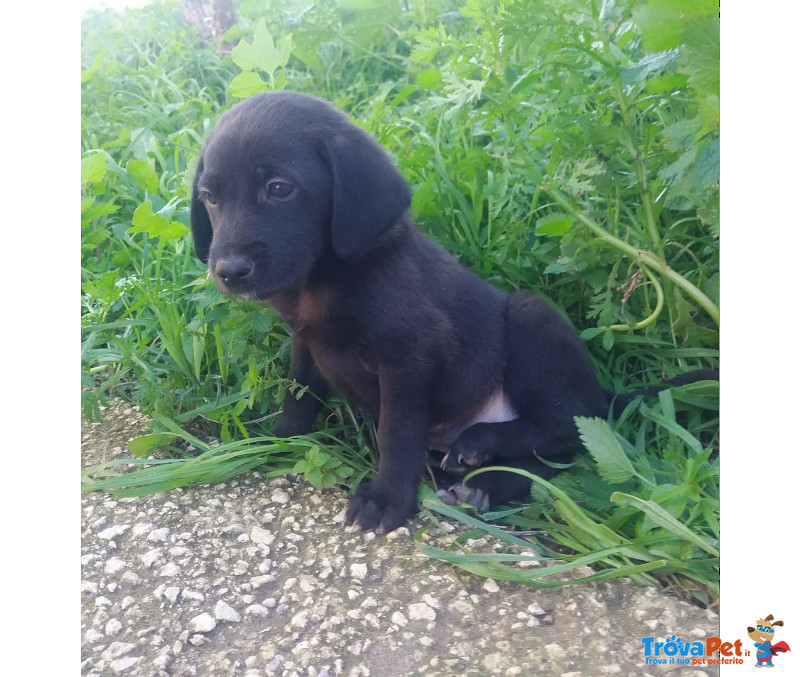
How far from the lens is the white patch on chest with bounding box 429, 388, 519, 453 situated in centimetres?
272

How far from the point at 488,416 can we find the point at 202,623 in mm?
1278

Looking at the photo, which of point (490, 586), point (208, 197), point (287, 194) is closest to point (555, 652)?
point (490, 586)

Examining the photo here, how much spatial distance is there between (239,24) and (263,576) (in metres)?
3.09

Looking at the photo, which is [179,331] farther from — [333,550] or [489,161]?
[489,161]

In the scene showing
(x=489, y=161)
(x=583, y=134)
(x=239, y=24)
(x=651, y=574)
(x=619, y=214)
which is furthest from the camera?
(x=239, y=24)

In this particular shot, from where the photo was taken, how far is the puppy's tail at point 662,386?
256 cm

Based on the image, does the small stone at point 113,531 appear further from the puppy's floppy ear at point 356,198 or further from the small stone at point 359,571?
the puppy's floppy ear at point 356,198

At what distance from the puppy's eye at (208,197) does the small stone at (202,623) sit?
1.23 m

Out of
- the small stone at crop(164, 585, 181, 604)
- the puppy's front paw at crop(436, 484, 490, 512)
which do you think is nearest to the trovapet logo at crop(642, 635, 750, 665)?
the puppy's front paw at crop(436, 484, 490, 512)

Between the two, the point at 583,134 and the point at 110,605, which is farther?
the point at 583,134

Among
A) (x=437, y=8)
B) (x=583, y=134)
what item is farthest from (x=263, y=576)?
(x=437, y=8)

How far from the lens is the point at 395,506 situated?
2.33 m

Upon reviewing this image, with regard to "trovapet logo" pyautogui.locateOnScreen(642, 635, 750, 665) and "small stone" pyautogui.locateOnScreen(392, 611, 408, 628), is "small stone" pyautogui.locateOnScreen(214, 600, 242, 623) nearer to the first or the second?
"small stone" pyautogui.locateOnScreen(392, 611, 408, 628)

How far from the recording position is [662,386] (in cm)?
266
